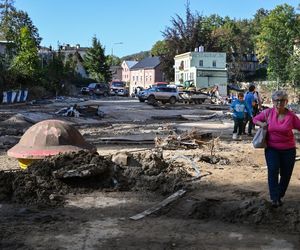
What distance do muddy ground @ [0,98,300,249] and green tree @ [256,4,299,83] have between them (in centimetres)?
4061

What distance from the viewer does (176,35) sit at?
90625 millimetres

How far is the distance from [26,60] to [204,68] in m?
38.1

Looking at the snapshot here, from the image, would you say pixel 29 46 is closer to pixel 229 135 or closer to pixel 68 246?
pixel 229 135

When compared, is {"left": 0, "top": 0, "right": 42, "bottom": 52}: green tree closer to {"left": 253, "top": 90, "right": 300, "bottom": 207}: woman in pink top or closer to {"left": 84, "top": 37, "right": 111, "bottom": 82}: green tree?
{"left": 84, "top": 37, "right": 111, "bottom": 82}: green tree

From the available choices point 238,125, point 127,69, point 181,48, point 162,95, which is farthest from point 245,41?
point 238,125

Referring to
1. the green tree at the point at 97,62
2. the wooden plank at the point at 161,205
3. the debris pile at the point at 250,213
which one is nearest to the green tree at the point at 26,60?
the wooden plank at the point at 161,205

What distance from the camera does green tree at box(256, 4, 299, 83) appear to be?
5247 centimetres

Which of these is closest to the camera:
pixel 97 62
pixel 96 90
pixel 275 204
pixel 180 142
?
pixel 275 204

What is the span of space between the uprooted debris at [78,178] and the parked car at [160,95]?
3774 centimetres

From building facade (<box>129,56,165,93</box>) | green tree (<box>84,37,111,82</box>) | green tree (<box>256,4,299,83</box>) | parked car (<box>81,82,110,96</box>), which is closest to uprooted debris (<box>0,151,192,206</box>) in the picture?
green tree (<box>256,4,299,83</box>)

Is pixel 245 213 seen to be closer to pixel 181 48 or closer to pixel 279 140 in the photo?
pixel 279 140

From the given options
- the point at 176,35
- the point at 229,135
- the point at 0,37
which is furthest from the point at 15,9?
the point at 229,135

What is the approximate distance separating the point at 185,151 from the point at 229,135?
5377 mm

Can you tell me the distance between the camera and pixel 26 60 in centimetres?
5041
